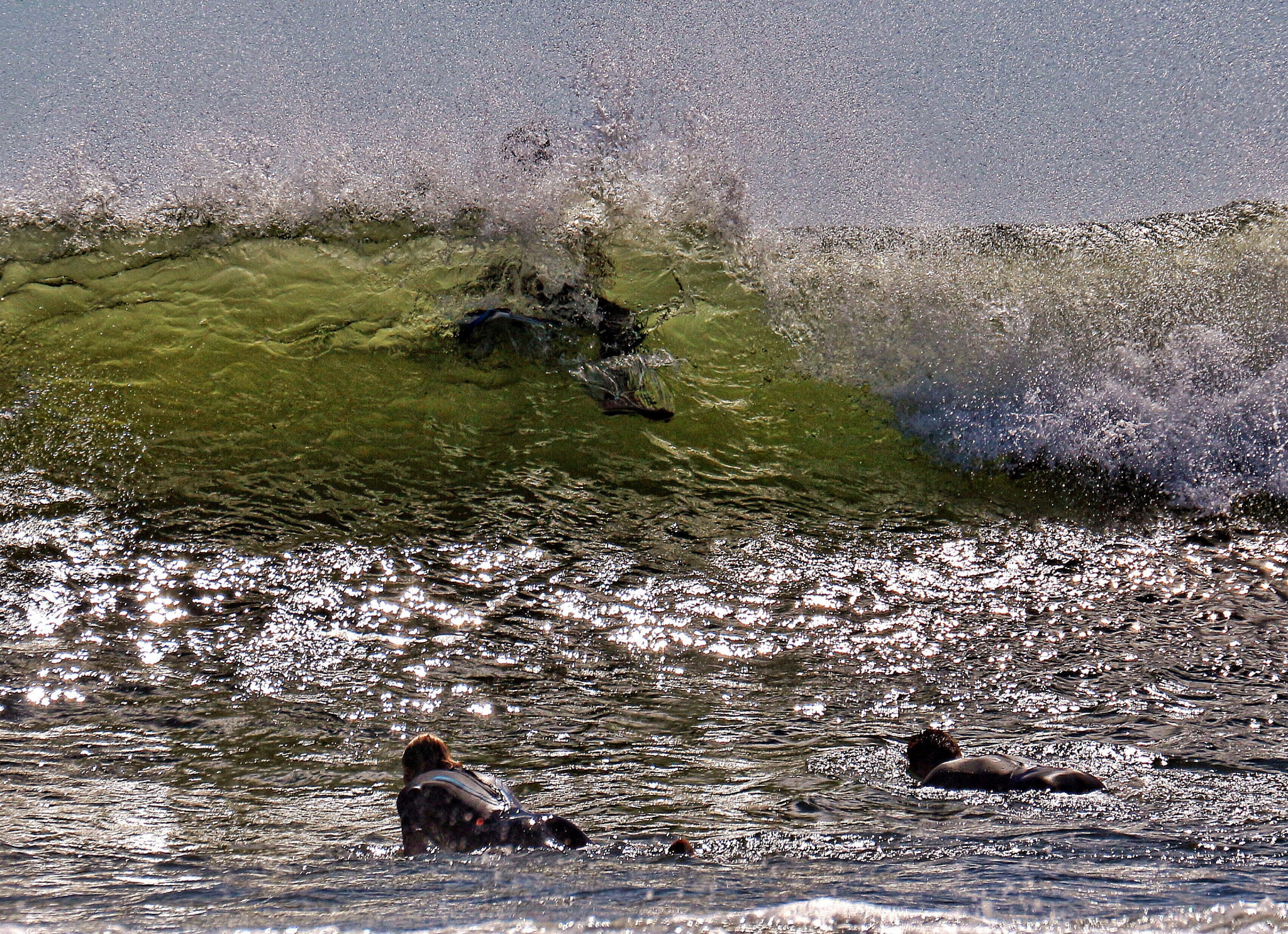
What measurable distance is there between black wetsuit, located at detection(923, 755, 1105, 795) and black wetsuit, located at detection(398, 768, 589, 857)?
3.07 feet

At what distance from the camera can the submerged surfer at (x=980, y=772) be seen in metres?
2.32

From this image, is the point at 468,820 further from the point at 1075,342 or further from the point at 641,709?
the point at 1075,342

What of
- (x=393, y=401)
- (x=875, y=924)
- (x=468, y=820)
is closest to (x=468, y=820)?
(x=468, y=820)

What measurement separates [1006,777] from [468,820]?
47.7 inches

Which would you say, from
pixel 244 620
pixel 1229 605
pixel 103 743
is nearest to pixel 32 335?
pixel 244 620

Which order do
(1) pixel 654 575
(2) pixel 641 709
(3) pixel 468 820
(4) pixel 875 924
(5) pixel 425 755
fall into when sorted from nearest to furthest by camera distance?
(4) pixel 875 924 < (3) pixel 468 820 < (5) pixel 425 755 < (2) pixel 641 709 < (1) pixel 654 575

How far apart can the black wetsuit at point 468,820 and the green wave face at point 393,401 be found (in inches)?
95.8

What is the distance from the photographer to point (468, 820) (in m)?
1.92

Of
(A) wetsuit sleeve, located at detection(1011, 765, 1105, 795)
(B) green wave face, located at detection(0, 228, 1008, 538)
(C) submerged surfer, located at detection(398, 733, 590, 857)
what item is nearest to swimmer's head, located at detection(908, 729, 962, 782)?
(A) wetsuit sleeve, located at detection(1011, 765, 1105, 795)

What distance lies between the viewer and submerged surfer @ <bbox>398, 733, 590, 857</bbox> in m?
1.89

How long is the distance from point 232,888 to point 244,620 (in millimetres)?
2107

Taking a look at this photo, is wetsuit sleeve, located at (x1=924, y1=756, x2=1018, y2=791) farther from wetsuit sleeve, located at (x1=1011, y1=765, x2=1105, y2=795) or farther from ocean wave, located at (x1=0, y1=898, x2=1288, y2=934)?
ocean wave, located at (x1=0, y1=898, x2=1288, y2=934)

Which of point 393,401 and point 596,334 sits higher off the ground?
point 596,334

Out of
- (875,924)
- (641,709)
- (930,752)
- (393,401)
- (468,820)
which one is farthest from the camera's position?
(393,401)
